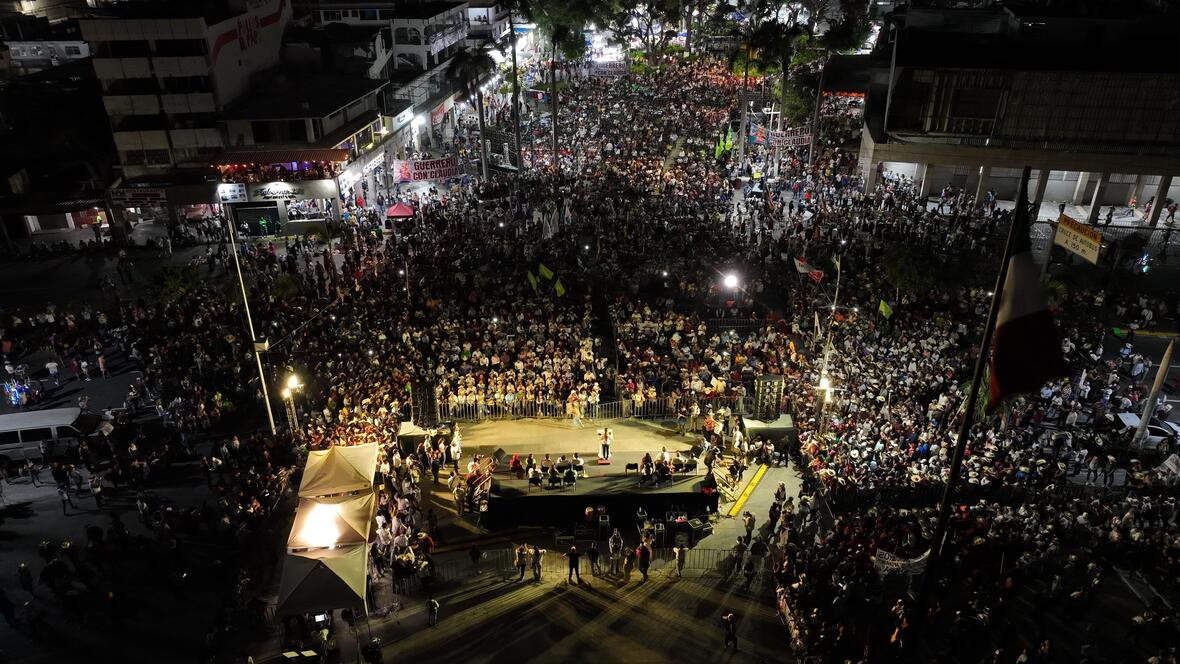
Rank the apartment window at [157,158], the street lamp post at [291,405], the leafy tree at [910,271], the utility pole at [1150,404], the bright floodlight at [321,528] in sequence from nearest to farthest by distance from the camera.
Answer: the bright floodlight at [321,528] < the utility pole at [1150,404] < the street lamp post at [291,405] < the leafy tree at [910,271] < the apartment window at [157,158]

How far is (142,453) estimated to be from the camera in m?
23.1

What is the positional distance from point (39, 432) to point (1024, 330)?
26642 mm

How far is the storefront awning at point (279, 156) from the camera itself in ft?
131

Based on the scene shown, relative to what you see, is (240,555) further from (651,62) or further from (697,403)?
(651,62)

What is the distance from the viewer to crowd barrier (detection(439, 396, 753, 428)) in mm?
24672

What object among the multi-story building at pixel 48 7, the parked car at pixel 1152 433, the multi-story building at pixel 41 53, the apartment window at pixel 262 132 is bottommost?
the parked car at pixel 1152 433

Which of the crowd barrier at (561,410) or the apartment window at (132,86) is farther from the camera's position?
the apartment window at (132,86)

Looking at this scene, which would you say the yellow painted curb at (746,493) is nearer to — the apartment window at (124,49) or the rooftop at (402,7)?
the apartment window at (124,49)

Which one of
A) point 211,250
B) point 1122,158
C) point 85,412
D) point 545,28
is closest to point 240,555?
point 85,412

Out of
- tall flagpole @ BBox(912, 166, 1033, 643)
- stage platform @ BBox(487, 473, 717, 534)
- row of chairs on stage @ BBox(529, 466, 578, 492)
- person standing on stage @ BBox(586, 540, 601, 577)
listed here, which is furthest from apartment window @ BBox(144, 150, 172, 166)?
tall flagpole @ BBox(912, 166, 1033, 643)

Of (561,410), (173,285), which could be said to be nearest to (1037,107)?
(561,410)

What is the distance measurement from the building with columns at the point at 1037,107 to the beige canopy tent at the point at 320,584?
35108mm

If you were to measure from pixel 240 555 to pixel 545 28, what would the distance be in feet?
212

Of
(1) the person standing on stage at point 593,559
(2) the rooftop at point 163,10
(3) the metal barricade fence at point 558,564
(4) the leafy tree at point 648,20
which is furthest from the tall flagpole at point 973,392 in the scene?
(4) the leafy tree at point 648,20
